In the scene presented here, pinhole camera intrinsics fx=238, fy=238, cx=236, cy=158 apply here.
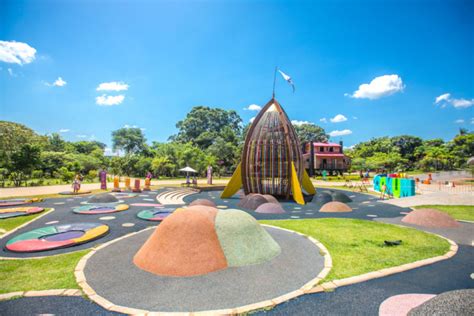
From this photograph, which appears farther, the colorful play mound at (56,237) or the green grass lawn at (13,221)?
the green grass lawn at (13,221)

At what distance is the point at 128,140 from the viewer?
5859 centimetres

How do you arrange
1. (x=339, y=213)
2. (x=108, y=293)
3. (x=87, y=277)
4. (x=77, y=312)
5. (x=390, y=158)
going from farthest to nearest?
1. (x=390, y=158)
2. (x=339, y=213)
3. (x=87, y=277)
4. (x=108, y=293)
5. (x=77, y=312)

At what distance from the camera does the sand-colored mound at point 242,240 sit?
638cm

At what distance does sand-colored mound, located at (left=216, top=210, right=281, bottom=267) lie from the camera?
6383mm

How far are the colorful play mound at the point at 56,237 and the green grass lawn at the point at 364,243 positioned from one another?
7237 millimetres

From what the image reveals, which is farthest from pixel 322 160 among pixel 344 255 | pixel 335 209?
pixel 344 255

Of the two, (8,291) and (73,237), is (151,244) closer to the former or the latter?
(8,291)

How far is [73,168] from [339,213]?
1509 inches

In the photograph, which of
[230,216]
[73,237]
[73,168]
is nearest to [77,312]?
[230,216]

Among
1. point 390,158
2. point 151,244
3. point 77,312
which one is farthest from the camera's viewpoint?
point 390,158

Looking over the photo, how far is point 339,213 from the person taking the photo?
540 inches

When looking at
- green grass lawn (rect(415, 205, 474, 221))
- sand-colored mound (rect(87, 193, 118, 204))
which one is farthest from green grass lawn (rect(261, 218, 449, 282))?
sand-colored mound (rect(87, 193, 118, 204))

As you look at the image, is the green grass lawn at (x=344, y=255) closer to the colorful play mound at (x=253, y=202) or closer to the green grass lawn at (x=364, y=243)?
the green grass lawn at (x=364, y=243)

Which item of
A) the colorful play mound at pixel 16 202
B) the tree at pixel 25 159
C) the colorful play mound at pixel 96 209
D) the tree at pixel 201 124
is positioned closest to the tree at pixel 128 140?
the tree at pixel 201 124
